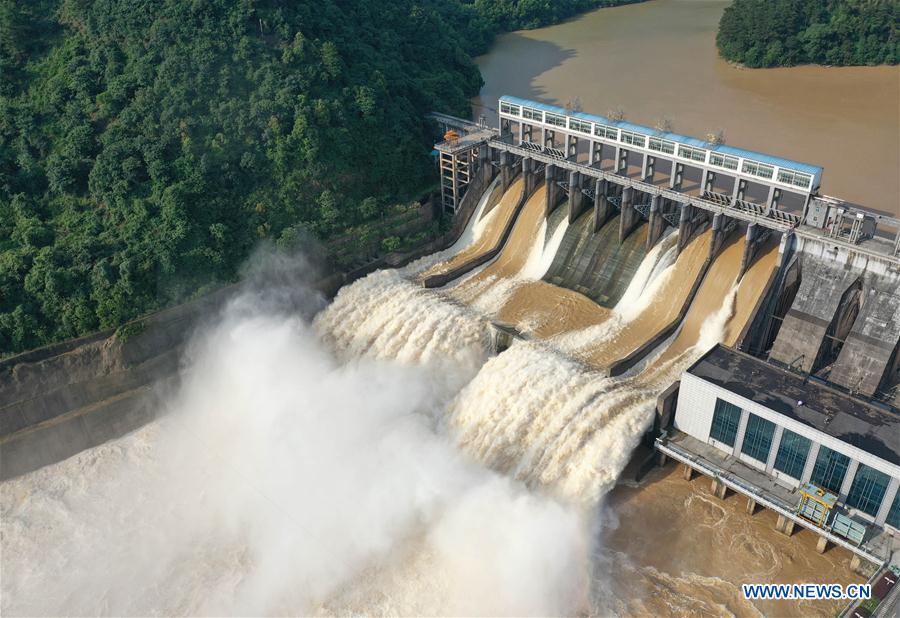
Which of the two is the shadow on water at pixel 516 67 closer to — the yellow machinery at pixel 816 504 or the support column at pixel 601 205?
the support column at pixel 601 205

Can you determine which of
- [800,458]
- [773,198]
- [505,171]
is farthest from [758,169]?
[505,171]

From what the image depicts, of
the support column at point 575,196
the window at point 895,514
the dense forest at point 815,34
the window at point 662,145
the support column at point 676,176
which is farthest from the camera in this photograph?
the dense forest at point 815,34

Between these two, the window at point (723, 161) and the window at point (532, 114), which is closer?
the window at point (723, 161)

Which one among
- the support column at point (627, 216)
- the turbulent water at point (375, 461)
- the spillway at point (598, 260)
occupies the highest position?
the support column at point (627, 216)

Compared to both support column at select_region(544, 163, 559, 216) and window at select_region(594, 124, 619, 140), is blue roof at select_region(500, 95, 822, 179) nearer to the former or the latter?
window at select_region(594, 124, 619, 140)

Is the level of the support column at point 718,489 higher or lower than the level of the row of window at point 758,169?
lower

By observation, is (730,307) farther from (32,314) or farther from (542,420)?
(32,314)

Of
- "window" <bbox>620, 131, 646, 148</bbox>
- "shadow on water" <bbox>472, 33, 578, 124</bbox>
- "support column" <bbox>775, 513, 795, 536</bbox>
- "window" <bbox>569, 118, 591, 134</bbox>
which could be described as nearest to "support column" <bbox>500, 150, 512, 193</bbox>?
"window" <bbox>569, 118, 591, 134</bbox>

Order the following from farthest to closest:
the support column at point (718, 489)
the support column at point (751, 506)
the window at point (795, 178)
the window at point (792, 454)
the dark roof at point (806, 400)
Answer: the window at point (795, 178) < the support column at point (718, 489) < the support column at point (751, 506) < the window at point (792, 454) < the dark roof at point (806, 400)

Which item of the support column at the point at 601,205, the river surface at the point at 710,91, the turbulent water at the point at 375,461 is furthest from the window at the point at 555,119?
the river surface at the point at 710,91
